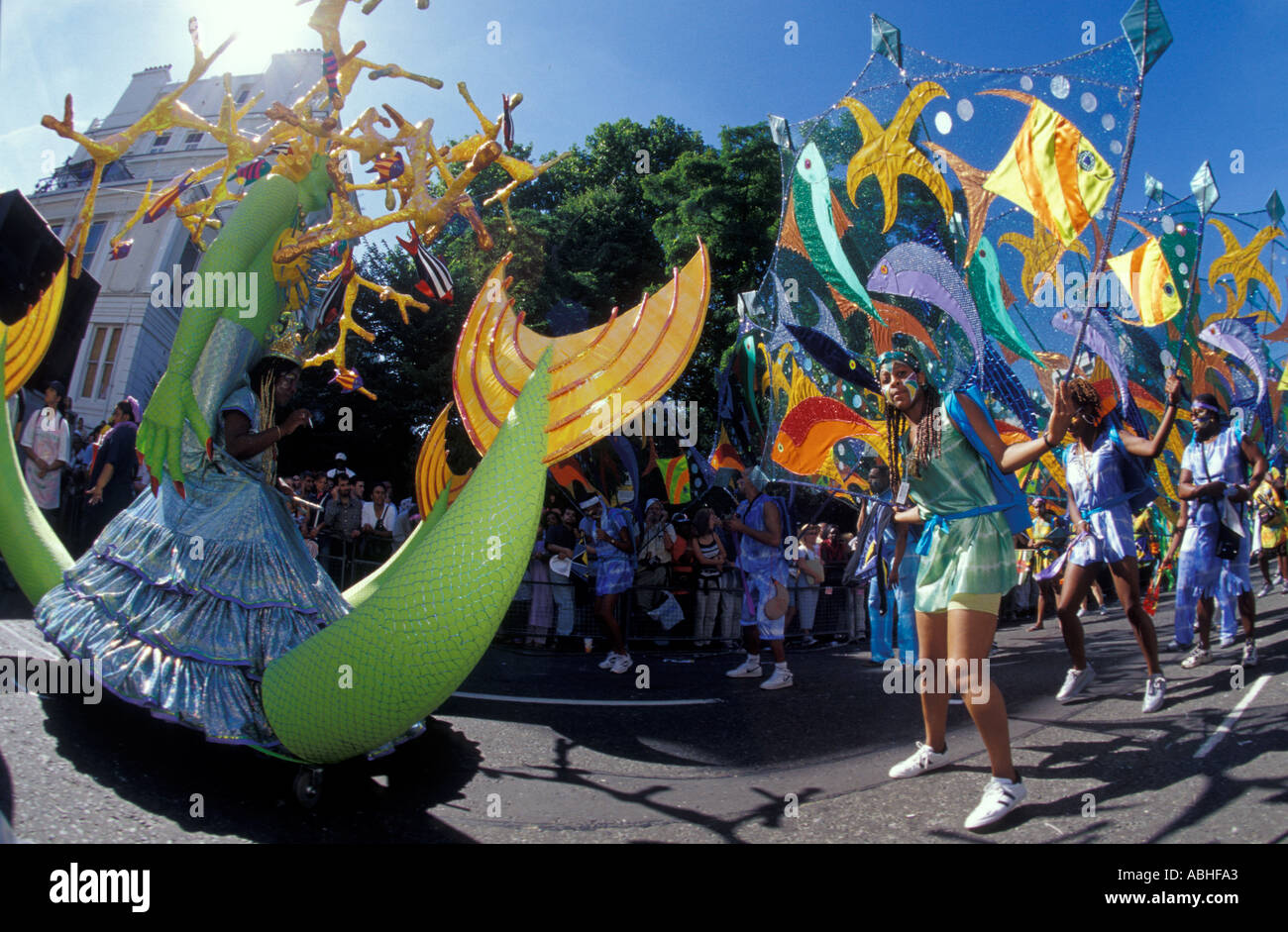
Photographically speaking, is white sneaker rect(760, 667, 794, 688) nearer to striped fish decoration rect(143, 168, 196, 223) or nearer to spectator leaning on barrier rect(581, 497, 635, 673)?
spectator leaning on barrier rect(581, 497, 635, 673)

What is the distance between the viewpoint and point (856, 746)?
3.70m

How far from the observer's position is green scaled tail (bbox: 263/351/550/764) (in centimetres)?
249

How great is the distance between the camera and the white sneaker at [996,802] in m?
2.55

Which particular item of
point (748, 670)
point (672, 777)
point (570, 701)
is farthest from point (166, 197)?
point (748, 670)

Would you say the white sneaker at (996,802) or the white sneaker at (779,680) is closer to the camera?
the white sneaker at (996,802)

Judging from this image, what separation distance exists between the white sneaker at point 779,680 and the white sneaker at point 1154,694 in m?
2.25

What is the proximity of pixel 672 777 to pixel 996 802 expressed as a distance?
1308 millimetres

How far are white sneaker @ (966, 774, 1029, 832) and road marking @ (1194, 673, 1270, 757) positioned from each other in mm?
1298

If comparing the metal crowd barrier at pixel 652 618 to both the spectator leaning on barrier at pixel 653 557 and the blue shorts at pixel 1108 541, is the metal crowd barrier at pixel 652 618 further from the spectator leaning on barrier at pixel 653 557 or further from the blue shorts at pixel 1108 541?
the blue shorts at pixel 1108 541

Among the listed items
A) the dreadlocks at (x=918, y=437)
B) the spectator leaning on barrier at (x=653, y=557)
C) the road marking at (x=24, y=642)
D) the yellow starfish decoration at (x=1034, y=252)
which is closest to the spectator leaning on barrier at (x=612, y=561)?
the spectator leaning on barrier at (x=653, y=557)

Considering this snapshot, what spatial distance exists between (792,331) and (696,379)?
11.7 meters

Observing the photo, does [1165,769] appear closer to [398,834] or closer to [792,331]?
[398,834]

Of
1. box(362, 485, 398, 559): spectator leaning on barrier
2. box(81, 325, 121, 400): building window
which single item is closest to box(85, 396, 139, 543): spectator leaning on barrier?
box(362, 485, 398, 559): spectator leaning on barrier
